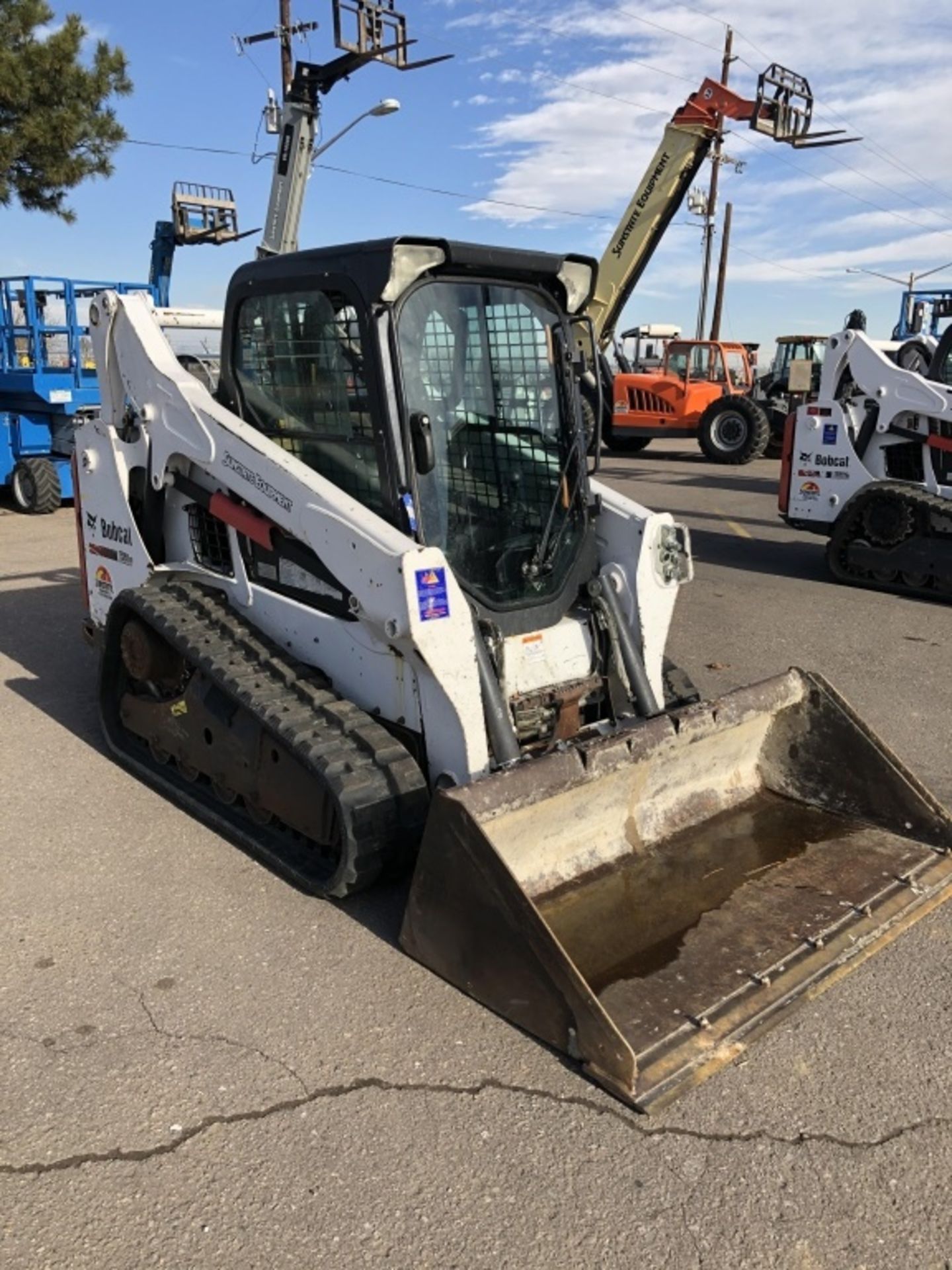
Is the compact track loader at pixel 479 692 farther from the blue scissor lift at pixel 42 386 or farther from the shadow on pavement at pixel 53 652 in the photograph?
the blue scissor lift at pixel 42 386

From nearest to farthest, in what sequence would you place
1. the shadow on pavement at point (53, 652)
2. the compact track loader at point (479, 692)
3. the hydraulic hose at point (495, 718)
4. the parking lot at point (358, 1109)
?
the parking lot at point (358, 1109) < the compact track loader at point (479, 692) < the hydraulic hose at point (495, 718) < the shadow on pavement at point (53, 652)

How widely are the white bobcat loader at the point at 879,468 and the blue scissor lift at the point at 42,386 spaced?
27.6ft

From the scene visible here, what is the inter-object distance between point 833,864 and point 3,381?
1240cm

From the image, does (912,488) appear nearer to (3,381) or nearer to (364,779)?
(364,779)

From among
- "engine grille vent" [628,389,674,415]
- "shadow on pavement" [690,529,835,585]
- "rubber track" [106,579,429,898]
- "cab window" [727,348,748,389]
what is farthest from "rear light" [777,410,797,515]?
"cab window" [727,348,748,389]

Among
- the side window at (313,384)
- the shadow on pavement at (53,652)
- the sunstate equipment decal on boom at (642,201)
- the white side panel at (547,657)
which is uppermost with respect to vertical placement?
the sunstate equipment decal on boom at (642,201)

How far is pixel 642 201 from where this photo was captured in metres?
14.1

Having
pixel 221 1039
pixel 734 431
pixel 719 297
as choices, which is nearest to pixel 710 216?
pixel 719 297

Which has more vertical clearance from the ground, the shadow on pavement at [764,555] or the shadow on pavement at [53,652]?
the shadow on pavement at [53,652]

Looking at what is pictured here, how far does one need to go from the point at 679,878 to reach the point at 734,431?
17.0 meters

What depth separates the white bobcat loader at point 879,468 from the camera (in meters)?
9.20

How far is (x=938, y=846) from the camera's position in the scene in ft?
13.2

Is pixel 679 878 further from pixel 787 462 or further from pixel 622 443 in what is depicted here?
pixel 622 443

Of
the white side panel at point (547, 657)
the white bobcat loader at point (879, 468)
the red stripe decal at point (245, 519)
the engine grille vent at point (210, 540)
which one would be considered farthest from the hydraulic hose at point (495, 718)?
the white bobcat loader at point (879, 468)
